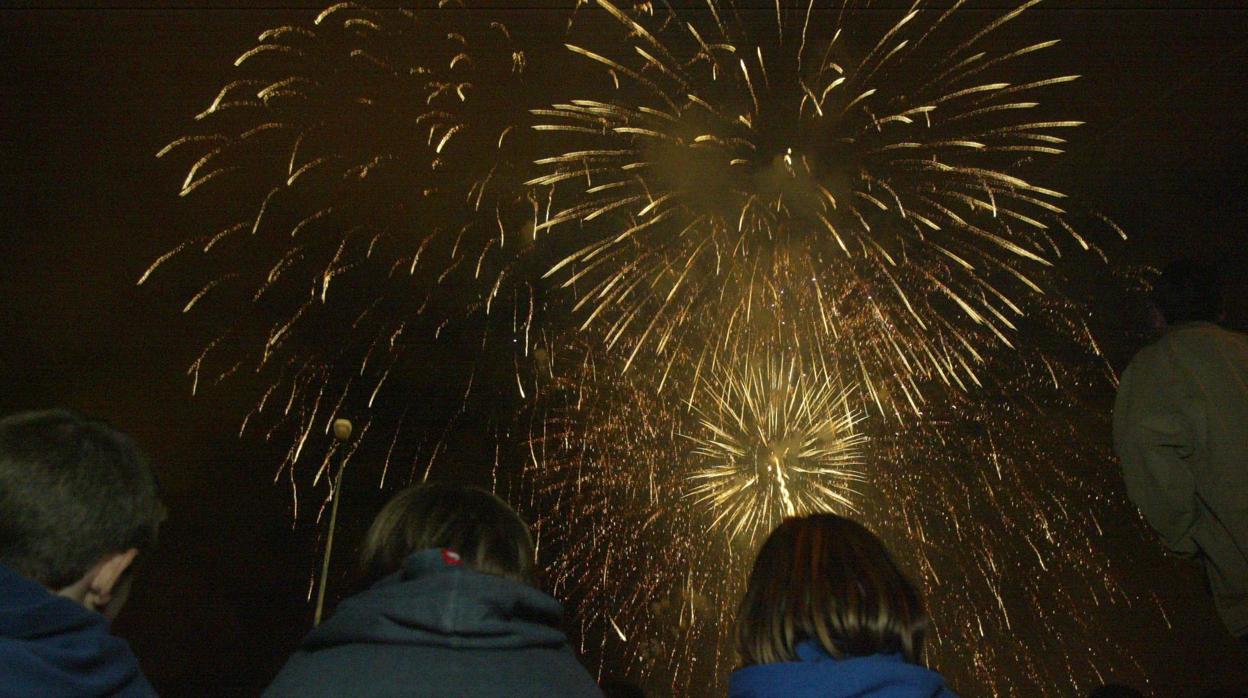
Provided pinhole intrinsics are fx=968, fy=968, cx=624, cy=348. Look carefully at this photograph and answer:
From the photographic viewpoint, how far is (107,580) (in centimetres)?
221

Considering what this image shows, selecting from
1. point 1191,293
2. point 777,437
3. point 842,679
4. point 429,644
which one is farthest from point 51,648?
point 777,437

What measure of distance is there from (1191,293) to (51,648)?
3.79 meters

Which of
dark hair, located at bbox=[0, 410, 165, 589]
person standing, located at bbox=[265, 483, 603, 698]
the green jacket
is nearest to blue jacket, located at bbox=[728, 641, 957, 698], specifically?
person standing, located at bbox=[265, 483, 603, 698]

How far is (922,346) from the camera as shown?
11570 mm

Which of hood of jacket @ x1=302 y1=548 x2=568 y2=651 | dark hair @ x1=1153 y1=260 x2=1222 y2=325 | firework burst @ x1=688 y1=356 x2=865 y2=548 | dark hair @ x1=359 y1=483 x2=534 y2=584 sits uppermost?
firework burst @ x1=688 y1=356 x2=865 y2=548

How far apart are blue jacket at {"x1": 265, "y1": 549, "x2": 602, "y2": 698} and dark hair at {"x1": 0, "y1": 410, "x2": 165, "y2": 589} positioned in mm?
507

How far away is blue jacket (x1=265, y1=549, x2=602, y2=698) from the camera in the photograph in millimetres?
2016

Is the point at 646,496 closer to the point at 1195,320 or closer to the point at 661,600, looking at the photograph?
the point at 661,600

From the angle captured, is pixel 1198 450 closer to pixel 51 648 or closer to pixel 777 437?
pixel 51 648

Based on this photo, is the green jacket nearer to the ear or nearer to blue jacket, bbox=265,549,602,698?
blue jacket, bbox=265,549,602,698

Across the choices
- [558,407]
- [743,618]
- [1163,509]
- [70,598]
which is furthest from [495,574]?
[558,407]

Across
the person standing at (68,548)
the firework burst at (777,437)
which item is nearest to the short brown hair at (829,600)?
the person standing at (68,548)

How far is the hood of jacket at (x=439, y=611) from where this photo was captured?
2.04 m

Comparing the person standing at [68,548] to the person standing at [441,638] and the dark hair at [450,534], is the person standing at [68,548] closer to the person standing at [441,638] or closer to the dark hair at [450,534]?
the person standing at [441,638]
